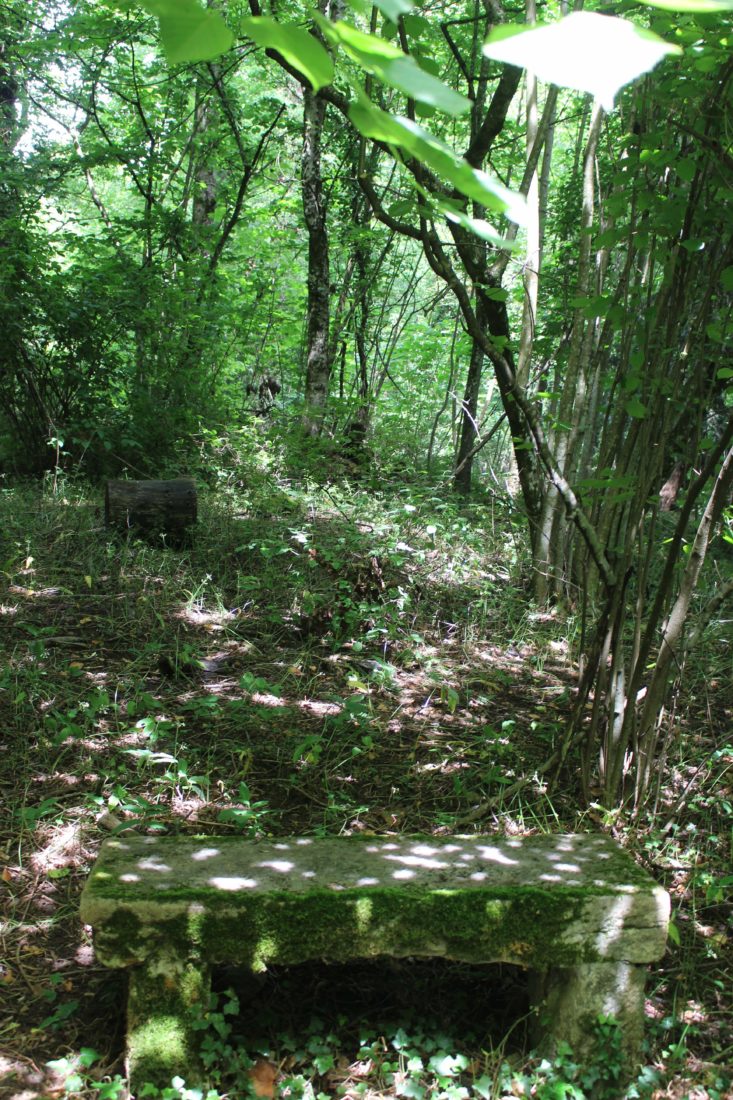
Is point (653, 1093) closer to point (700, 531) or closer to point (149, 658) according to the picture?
point (700, 531)

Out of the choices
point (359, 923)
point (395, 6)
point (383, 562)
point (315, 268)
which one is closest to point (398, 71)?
point (395, 6)

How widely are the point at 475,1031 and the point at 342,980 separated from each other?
439 millimetres

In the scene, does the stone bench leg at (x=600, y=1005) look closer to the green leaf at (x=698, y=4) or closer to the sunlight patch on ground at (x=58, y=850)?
the sunlight patch on ground at (x=58, y=850)

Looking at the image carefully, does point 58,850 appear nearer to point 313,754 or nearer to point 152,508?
point 313,754

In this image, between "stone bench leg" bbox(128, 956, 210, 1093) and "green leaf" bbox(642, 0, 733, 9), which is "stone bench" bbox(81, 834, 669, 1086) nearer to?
"stone bench leg" bbox(128, 956, 210, 1093)

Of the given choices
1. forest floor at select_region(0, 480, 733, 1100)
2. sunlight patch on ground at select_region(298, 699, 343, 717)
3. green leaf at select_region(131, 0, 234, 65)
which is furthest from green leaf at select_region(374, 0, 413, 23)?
sunlight patch on ground at select_region(298, 699, 343, 717)

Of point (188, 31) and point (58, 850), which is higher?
point (188, 31)

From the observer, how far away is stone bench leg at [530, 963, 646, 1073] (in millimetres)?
2195

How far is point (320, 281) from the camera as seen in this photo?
779cm

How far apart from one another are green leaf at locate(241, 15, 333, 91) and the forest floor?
2.22m

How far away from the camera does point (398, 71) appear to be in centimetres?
68

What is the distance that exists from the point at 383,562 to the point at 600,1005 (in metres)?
3.15

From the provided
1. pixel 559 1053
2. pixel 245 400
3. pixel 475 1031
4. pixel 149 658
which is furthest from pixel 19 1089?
pixel 245 400

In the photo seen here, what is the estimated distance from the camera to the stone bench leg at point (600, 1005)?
7.20 ft
